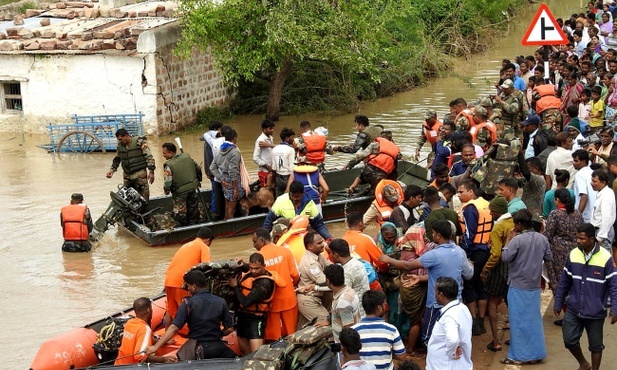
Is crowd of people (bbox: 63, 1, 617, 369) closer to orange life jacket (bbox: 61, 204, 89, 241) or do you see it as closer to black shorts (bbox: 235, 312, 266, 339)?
black shorts (bbox: 235, 312, 266, 339)

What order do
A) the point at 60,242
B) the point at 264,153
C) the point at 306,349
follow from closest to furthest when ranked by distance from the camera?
the point at 306,349
the point at 264,153
the point at 60,242

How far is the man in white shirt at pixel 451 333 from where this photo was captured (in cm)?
752

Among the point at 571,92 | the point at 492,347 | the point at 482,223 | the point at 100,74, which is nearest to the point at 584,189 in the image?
the point at 482,223

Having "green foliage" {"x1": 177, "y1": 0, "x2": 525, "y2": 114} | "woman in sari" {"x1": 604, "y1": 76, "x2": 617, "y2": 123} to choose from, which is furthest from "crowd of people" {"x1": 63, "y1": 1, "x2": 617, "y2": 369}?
"green foliage" {"x1": 177, "y1": 0, "x2": 525, "y2": 114}

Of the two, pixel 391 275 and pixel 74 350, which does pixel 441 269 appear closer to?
pixel 391 275

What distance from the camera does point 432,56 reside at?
27500mm

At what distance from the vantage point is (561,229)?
9.49m

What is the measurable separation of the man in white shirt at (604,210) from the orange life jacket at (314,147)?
507cm

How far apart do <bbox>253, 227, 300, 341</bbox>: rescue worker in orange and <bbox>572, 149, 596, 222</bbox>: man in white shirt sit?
134 inches

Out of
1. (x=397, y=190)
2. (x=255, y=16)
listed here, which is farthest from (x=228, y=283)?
(x=255, y=16)

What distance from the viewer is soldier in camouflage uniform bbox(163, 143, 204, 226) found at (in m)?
13.6

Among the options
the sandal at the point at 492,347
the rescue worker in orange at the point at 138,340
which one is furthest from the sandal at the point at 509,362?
the rescue worker in orange at the point at 138,340


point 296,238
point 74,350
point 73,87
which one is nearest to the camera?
point 74,350

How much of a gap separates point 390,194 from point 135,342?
351cm
